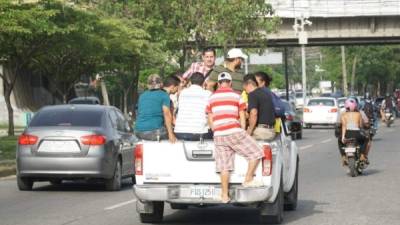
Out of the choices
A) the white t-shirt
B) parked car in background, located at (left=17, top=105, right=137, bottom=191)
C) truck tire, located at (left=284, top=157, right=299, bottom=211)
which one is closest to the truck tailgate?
the white t-shirt

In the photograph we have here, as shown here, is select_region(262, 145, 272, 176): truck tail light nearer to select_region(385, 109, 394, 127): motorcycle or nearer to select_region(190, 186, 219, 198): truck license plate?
select_region(190, 186, 219, 198): truck license plate

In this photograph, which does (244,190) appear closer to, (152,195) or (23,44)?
(152,195)

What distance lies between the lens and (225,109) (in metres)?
12.4

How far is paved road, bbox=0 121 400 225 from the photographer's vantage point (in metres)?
13.7

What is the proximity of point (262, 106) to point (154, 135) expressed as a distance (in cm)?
137

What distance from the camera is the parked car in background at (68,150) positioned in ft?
59.0

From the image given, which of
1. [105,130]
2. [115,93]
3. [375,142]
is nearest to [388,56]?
[115,93]

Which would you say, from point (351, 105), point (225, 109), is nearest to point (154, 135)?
point (225, 109)

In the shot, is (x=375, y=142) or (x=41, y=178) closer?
(x=41, y=178)

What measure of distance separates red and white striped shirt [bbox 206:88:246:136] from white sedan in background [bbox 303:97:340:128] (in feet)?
133

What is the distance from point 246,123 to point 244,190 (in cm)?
105

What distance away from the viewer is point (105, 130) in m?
18.3

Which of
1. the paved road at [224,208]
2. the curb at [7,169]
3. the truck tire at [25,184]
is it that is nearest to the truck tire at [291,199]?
the paved road at [224,208]

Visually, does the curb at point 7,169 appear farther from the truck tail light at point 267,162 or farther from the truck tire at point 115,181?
the truck tail light at point 267,162
